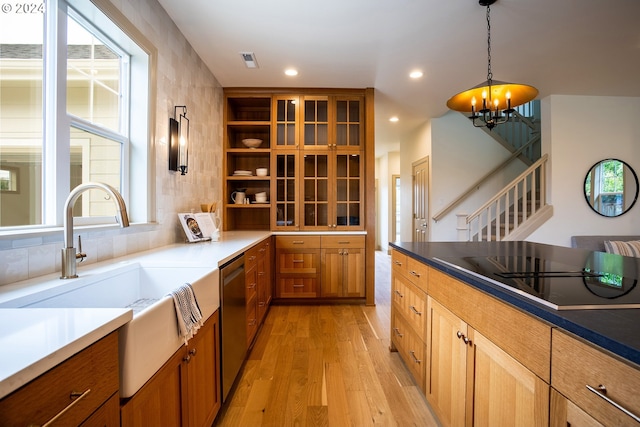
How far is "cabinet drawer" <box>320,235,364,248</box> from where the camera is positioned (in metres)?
3.54

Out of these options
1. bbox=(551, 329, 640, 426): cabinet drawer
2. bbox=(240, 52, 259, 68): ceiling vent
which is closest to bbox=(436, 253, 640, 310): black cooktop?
bbox=(551, 329, 640, 426): cabinet drawer

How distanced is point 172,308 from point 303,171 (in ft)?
9.14

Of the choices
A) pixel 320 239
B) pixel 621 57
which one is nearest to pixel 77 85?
pixel 320 239

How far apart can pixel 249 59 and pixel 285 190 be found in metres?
1.49

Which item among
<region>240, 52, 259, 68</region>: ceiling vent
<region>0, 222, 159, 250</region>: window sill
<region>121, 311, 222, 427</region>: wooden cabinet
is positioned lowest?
<region>121, 311, 222, 427</region>: wooden cabinet

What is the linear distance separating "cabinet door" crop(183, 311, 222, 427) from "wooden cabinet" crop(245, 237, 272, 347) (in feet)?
2.28

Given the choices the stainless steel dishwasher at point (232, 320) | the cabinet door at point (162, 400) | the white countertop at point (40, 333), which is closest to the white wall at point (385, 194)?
the stainless steel dishwasher at point (232, 320)

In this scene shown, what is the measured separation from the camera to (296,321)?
9.98ft

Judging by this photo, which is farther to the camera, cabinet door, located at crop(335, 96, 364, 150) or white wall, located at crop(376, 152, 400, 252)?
white wall, located at crop(376, 152, 400, 252)

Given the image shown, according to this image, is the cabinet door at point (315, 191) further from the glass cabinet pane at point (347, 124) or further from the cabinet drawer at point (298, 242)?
the glass cabinet pane at point (347, 124)

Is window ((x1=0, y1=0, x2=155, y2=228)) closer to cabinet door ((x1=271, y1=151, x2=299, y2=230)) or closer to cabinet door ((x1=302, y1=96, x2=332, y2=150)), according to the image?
cabinet door ((x1=271, y1=151, x2=299, y2=230))

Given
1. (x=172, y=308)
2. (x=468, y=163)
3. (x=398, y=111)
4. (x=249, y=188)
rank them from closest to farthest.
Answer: (x=172, y=308)
(x=249, y=188)
(x=398, y=111)
(x=468, y=163)

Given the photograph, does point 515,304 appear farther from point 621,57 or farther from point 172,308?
point 621,57

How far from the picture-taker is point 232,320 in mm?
1793
